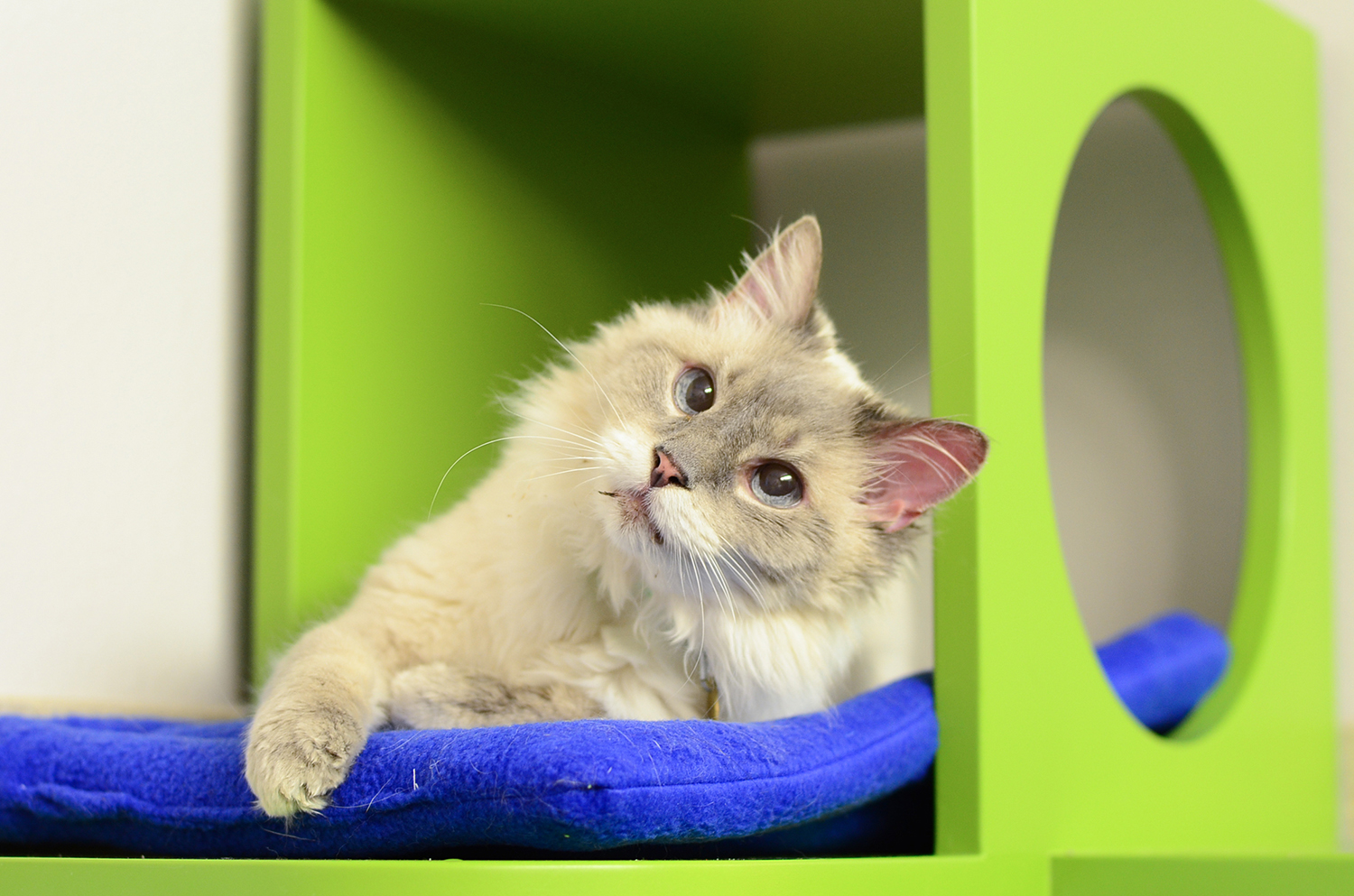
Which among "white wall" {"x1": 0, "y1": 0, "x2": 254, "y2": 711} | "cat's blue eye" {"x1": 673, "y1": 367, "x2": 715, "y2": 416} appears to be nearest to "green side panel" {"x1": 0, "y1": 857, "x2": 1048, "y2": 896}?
"cat's blue eye" {"x1": 673, "y1": 367, "x2": 715, "y2": 416}

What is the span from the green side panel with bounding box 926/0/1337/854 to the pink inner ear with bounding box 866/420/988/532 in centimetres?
9

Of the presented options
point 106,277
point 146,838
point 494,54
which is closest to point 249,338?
point 106,277

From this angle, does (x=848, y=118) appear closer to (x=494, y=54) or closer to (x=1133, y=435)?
(x=494, y=54)

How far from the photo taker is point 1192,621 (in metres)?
2.08

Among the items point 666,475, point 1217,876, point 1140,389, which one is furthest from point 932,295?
point 1140,389

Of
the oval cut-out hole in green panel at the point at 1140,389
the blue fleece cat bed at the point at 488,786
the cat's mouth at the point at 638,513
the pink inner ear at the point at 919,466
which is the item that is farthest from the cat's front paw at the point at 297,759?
the oval cut-out hole in green panel at the point at 1140,389

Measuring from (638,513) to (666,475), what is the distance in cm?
5

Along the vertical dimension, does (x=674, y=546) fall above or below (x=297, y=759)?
above

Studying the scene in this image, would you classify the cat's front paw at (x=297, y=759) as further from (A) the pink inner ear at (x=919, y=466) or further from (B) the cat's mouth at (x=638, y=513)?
(A) the pink inner ear at (x=919, y=466)

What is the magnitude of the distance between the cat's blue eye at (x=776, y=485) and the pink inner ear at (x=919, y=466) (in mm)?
109

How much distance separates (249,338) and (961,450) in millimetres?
1216

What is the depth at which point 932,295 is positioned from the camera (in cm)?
148

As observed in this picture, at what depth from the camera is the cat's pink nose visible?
4.08ft

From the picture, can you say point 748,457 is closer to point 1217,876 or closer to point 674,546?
point 674,546
